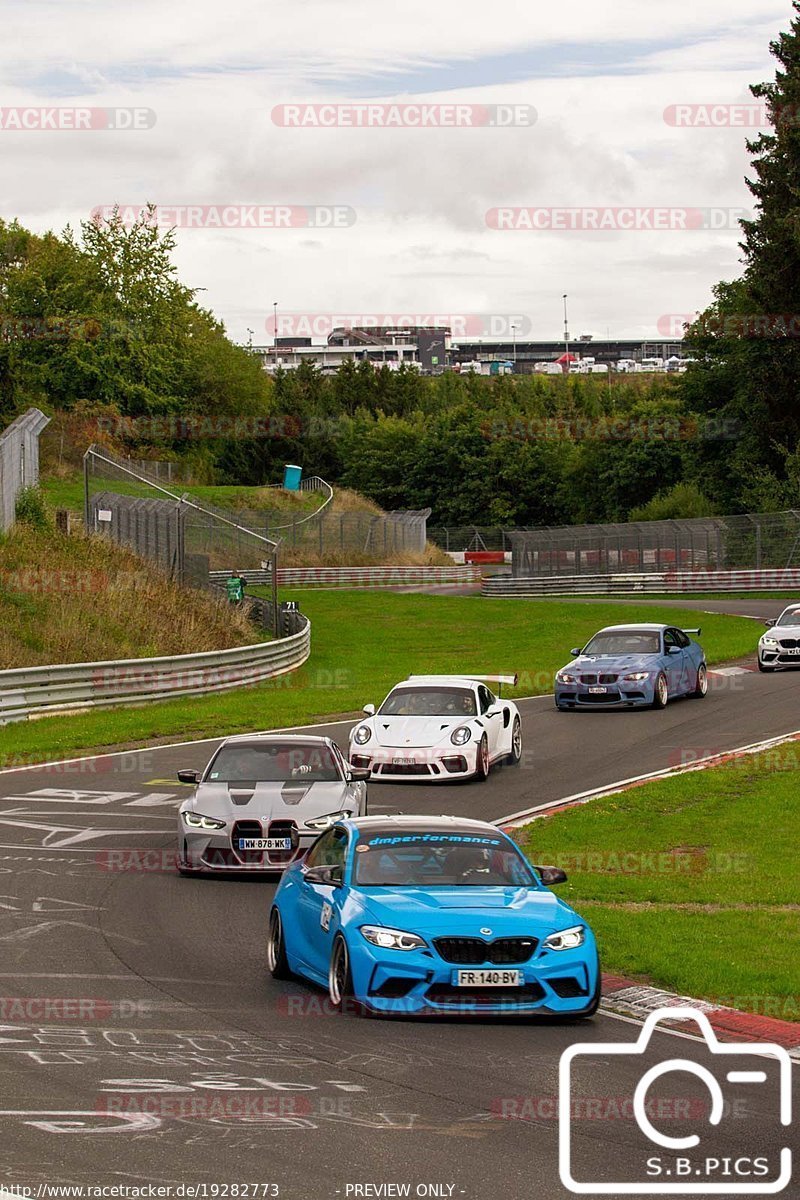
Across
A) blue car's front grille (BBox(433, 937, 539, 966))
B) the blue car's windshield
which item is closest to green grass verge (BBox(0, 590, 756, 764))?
the blue car's windshield

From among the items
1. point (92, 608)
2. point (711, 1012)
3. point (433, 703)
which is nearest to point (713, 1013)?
point (711, 1012)

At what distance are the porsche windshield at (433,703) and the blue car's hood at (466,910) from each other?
11.9 m

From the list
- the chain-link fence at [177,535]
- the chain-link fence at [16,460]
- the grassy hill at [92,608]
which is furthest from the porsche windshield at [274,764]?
the chain-link fence at [16,460]

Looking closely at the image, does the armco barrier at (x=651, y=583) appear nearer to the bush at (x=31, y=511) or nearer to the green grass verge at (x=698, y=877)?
the bush at (x=31, y=511)

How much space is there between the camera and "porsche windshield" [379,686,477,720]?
2286 cm

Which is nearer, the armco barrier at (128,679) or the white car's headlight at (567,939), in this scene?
the white car's headlight at (567,939)

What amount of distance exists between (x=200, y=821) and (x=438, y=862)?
501 cm

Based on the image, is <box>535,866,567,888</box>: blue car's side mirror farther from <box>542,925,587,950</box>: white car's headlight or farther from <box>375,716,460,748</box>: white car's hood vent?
<box>375,716,460,748</box>: white car's hood vent

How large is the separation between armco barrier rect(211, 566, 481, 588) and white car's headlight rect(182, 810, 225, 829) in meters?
57.2

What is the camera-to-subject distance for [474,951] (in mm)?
10133

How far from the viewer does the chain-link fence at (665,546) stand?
2557 inches

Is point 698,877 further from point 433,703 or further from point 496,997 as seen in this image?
point 433,703

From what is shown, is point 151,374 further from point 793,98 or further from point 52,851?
point 52,851

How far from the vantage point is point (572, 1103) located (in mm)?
8031
